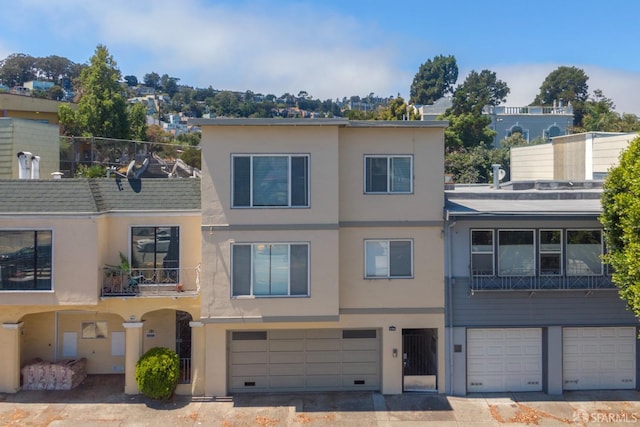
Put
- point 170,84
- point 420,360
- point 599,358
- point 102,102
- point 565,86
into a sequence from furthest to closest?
point 170,84
point 565,86
point 102,102
point 420,360
point 599,358

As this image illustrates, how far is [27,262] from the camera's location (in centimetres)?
1434

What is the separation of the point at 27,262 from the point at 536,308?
46.4 feet

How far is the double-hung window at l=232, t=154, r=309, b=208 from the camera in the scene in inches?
567

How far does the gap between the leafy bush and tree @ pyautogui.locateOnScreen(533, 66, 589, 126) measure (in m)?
81.1

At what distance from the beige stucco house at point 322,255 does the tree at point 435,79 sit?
74871 millimetres

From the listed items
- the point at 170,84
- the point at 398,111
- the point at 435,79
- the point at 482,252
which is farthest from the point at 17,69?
the point at 482,252

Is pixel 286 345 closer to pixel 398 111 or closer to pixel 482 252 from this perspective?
pixel 482 252

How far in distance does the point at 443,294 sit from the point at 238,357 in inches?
243

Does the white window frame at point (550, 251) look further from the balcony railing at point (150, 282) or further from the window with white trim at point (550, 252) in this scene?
the balcony railing at point (150, 282)

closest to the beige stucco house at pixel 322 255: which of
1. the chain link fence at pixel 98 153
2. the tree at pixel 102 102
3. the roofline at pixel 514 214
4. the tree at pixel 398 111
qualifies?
the roofline at pixel 514 214

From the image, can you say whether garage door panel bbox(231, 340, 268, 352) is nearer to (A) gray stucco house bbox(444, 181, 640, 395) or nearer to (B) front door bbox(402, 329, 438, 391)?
(B) front door bbox(402, 329, 438, 391)

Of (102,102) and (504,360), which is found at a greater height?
(102,102)

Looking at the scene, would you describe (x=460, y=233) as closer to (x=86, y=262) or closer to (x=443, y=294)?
(x=443, y=294)

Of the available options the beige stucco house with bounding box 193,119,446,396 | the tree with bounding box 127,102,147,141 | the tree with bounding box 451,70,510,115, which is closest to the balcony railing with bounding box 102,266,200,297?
the beige stucco house with bounding box 193,119,446,396
